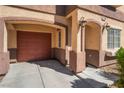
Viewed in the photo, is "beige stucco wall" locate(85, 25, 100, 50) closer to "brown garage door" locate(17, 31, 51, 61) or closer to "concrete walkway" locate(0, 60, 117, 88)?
"concrete walkway" locate(0, 60, 117, 88)

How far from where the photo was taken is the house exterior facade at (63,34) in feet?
24.2

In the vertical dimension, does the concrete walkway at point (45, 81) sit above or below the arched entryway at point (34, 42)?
below

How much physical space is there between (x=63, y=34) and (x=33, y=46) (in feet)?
10.8

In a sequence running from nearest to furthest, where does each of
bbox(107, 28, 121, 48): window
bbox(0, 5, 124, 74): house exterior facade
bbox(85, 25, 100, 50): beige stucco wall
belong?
bbox(0, 5, 124, 74): house exterior facade → bbox(85, 25, 100, 50): beige stucco wall → bbox(107, 28, 121, 48): window

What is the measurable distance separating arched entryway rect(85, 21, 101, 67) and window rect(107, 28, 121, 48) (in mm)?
1318

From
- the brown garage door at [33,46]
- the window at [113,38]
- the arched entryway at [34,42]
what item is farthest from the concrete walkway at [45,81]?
the window at [113,38]

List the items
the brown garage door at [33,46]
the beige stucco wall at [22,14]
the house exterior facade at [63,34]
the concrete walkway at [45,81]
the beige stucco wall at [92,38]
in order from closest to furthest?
the concrete walkway at [45,81], the beige stucco wall at [22,14], the house exterior facade at [63,34], the beige stucco wall at [92,38], the brown garage door at [33,46]

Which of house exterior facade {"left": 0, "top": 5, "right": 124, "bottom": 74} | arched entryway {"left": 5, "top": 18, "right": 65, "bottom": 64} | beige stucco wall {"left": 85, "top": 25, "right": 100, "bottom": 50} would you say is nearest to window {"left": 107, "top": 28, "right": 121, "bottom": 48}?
house exterior facade {"left": 0, "top": 5, "right": 124, "bottom": 74}

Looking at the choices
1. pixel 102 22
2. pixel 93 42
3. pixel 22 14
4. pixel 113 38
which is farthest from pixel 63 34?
pixel 113 38

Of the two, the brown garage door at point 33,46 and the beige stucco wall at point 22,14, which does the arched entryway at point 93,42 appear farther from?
the brown garage door at point 33,46

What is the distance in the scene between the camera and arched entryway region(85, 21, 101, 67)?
29.9 feet

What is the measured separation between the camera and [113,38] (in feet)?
34.6
